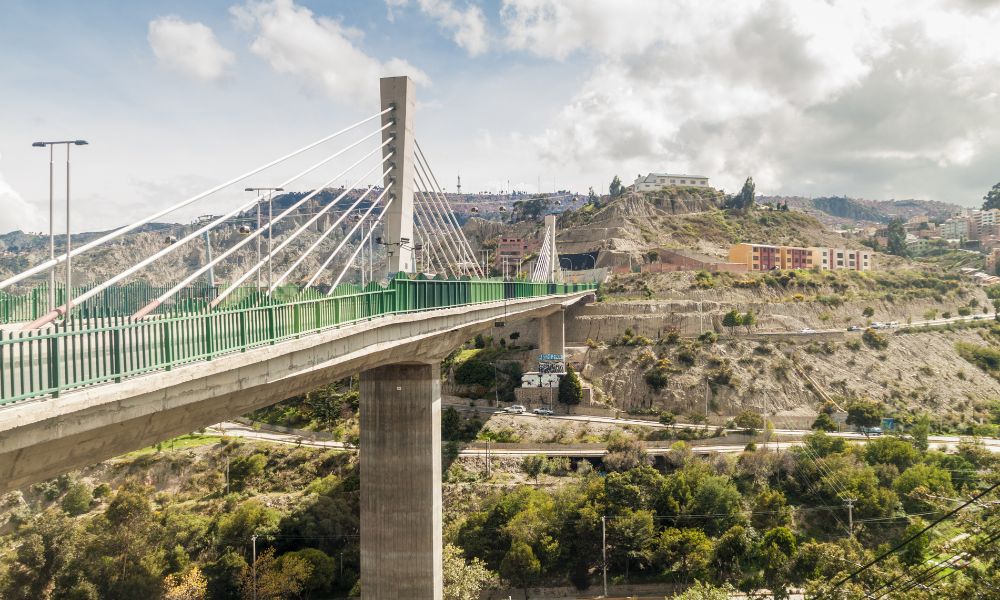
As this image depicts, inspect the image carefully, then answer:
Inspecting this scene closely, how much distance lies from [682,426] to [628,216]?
63.0 metres

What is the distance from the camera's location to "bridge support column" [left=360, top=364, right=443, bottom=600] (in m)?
20.5

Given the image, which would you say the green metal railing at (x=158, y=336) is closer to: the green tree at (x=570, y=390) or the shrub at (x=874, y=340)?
the green tree at (x=570, y=390)

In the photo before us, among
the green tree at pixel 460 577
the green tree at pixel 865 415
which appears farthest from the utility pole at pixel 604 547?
the green tree at pixel 865 415

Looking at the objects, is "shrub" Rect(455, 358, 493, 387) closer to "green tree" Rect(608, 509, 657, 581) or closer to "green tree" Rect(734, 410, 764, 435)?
"green tree" Rect(734, 410, 764, 435)

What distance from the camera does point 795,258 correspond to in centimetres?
8238

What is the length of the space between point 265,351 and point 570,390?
37588mm

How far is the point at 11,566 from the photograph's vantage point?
25891 mm

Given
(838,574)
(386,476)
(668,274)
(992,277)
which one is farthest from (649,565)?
(992,277)

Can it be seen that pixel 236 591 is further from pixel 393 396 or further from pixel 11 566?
pixel 393 396

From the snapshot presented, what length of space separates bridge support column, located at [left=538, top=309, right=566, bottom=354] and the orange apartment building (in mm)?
35272

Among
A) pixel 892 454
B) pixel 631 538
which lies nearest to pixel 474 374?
pixel 631 538

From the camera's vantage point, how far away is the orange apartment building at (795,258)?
7919 centimetres

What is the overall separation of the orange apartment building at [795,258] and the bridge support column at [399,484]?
6536 cm

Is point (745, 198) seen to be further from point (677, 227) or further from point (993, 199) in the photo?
point (993, 199)
